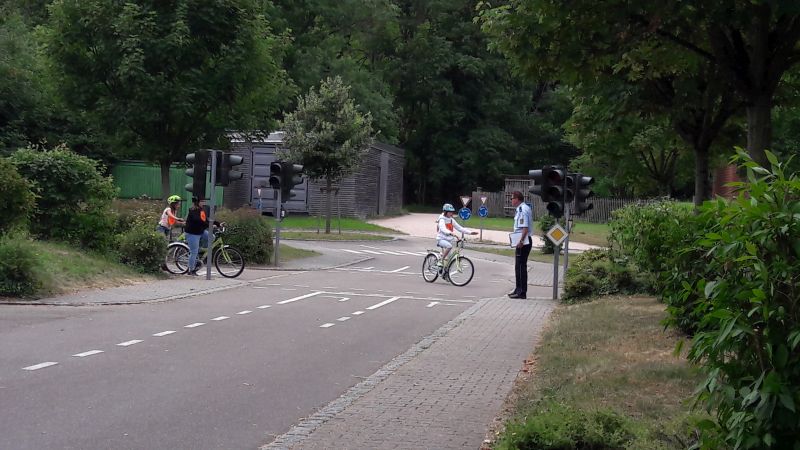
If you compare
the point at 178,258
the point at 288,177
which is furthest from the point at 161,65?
the point at 178,258

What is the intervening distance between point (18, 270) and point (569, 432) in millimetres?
11169

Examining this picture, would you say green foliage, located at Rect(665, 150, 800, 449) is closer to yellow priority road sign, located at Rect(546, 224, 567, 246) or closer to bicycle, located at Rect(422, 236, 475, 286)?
yellow priority road sign, located at Rect(546, 224, 567, 246)

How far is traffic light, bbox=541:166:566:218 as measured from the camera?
1772 centimetres

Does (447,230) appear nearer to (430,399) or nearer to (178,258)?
(178,258)

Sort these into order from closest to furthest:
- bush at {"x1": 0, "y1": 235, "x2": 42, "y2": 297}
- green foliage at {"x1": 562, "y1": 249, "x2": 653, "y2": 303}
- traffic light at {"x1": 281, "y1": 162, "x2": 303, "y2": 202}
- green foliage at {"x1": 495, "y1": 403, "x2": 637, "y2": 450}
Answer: green foliage at {"x1": 495, "y1": 403, "x2": 637, "y2": 450}, bush at {"x1": 0, "y1": 235, "x2": 42, "y2": 297}, green foliage at {"x1": 562, "y1": 249, "x2": 653, "y2": 303}, traffic light at {"x1": 281, "y1": 162, "x2": 303, "y2": 202}

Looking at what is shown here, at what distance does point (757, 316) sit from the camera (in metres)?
4.02

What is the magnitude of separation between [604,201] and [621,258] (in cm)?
4718

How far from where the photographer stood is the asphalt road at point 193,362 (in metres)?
6.83

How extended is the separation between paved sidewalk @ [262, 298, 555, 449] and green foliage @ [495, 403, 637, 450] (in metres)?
0.86

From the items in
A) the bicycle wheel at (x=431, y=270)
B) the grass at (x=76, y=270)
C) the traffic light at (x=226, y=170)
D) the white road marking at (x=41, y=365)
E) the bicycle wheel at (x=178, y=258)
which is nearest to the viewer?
the white road marking at (x=41, y=365)

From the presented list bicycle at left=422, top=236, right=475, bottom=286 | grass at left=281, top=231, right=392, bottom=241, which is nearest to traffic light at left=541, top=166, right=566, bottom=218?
bicycle at left=422, top=236, right=475, bottom=286

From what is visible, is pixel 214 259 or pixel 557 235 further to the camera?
pixel 214 259

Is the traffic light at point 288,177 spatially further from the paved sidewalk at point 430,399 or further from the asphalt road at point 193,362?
the paved sidewalk at point 430,399

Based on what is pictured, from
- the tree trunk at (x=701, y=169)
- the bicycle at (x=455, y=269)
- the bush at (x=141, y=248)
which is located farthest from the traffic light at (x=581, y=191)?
the bush at (x=141, y=248)
